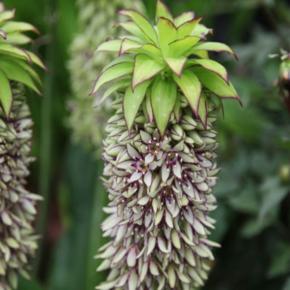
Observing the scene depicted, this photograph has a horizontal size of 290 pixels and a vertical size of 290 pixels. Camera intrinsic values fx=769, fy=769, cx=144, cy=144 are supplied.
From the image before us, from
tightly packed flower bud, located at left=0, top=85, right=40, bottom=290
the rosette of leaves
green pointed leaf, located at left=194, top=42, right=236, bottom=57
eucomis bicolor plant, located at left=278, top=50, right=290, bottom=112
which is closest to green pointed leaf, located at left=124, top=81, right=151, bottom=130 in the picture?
green pointed leaf, located at left=194, top=42, right=236, bottom=57

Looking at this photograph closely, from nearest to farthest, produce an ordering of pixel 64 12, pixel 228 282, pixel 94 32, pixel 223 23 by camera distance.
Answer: pixel 94 32 < pixel 228 282 < pixel 64 12 < pixel 223 23

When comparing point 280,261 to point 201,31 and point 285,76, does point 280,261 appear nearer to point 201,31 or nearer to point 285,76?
point 285,76

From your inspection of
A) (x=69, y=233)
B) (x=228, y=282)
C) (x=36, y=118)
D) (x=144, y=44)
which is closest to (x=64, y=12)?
(x=36, y=118)

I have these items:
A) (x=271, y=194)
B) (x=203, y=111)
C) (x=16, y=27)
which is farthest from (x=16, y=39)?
(x=271, y=194)

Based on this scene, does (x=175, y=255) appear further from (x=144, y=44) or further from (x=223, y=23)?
(x=223, y=23)

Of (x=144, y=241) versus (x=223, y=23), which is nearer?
(x=144, y=241)
